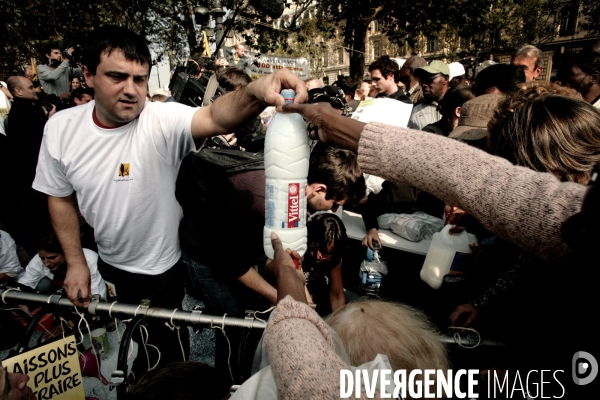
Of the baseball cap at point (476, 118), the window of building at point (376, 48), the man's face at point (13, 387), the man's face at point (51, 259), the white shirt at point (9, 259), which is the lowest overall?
the white shirt at point (9, 259)

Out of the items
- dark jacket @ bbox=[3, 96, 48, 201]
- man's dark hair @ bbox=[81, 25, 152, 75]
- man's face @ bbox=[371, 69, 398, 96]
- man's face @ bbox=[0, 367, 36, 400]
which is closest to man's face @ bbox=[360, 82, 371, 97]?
man's face @ bbox=[371, 69, 398, 96]

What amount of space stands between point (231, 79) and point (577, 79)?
147 inches

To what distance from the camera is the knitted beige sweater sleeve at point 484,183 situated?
1.00 meters

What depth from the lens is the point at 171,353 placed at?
7.02ft

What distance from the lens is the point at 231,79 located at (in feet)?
13.1

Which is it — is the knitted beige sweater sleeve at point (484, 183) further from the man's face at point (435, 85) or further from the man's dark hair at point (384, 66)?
the man's dark hair at point (384, 66)

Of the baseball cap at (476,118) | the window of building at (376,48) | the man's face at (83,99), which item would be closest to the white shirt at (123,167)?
the baseball cap at (476,118)

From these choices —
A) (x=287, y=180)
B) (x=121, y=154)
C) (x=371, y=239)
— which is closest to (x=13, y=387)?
(x=121, y=154)

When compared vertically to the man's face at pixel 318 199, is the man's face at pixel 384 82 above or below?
above

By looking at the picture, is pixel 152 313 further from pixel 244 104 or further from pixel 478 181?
pixel 478 181

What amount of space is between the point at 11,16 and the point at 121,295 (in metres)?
16.9

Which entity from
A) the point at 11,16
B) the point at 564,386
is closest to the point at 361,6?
the point at 11,16

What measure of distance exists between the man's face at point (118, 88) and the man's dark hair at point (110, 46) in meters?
0.02

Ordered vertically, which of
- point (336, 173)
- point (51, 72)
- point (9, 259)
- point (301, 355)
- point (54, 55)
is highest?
point (54, 55)
